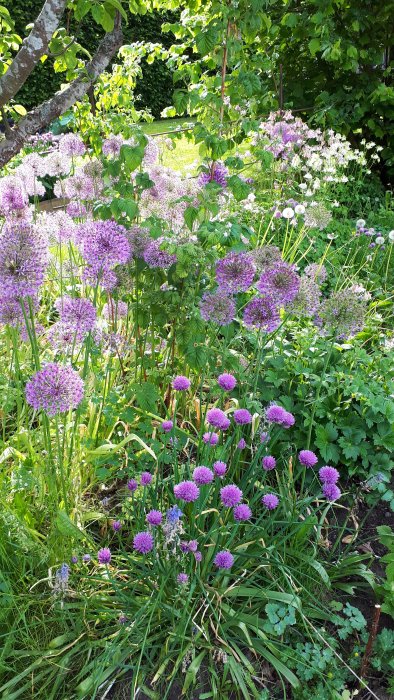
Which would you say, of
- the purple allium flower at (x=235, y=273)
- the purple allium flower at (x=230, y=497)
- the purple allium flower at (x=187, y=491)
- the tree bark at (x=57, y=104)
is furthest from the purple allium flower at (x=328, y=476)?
the tree bark at (x=57, y=104)

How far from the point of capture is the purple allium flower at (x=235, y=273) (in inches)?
88.4

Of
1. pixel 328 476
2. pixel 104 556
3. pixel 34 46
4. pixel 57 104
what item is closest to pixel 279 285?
pixel 328 476

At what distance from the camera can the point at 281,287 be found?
2131mm

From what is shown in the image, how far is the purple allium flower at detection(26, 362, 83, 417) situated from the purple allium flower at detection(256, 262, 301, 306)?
0.77m

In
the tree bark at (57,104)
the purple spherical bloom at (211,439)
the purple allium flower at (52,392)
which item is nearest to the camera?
the purple allium flower at (52,392)

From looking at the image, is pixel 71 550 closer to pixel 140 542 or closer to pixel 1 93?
pixel 140 542

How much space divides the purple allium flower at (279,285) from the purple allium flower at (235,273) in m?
0.10

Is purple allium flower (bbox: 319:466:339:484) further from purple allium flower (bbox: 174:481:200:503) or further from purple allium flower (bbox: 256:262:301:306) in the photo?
purple allium flower (bbox: 256:262:301:306)

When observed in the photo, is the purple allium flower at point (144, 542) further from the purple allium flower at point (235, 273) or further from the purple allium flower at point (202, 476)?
the purple allium flower at point (235, 273)

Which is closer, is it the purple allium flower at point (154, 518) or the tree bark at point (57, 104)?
the purple allium flower at point (154, 518)

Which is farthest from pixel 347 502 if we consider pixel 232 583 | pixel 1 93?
pixel 1 93

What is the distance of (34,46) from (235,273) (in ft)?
3.87

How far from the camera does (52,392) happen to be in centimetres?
177

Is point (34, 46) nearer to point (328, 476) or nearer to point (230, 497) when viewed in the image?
point (230, 497)
